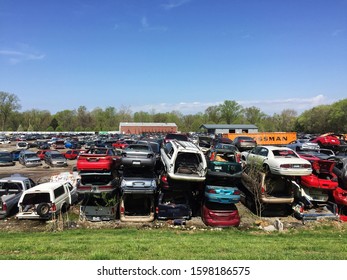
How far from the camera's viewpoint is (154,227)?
1156cm

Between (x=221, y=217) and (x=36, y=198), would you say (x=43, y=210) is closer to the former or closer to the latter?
(x=36, y=198)

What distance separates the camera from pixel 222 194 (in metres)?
11.5

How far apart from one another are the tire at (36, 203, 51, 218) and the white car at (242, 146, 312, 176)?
10.0 metres

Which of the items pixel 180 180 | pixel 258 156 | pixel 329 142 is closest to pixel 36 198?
pixel 180 180

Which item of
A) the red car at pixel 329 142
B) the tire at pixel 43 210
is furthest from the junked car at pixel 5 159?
the red car at pixel 329 142

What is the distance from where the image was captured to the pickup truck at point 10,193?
40.8ft

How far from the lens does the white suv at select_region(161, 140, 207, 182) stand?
456 inches

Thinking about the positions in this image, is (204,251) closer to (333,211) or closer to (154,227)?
(154,227)

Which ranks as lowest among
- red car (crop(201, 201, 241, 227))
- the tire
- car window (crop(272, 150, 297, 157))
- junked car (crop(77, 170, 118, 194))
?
red car (crop(201, 201, 241, 227))

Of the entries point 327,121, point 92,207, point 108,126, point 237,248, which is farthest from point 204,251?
point 108,126

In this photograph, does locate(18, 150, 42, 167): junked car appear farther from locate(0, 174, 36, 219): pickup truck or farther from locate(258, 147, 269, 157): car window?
locate(258, 147, 269, 157): car window

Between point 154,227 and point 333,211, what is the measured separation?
8.37 metres

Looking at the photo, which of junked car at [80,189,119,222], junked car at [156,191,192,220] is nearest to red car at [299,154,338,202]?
junked car at [156,191,192,220]

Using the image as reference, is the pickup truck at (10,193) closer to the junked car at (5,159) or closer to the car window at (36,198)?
the car window at (36,198)
